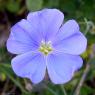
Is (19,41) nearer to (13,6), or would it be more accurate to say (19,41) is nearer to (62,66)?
(62,66)

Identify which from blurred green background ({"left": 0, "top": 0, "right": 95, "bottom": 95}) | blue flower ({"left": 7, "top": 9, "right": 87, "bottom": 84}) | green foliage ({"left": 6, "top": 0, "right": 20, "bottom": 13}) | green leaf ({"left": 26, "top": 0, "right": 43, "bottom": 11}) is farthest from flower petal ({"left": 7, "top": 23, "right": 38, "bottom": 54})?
green foliage ({"left": 6, "top": 0, "right": 20, "bottom": 13})

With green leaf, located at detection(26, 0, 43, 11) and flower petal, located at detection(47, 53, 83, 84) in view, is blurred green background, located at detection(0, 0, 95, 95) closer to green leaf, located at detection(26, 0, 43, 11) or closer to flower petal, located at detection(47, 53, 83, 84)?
green leaf, located at detection(26, 0, 43, 11)

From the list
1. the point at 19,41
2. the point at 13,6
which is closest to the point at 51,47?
the point at 19,41

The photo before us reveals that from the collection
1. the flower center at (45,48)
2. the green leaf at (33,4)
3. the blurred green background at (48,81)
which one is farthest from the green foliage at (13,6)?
the flower center at (45,48)

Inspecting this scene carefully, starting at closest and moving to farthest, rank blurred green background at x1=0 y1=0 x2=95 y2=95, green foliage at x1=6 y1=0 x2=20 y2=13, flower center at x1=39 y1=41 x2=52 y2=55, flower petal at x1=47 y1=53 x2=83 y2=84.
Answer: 1. flower petal at x1=47 y1=53 x2=83 y2=84
2. flower center at x1=39 y1=41 x2=52 y2=55
3. blurred green background at x1=0 y1=0 x2=95 y2=95
4. green foliage at x1=6 y1=0 x2=20 y2=13

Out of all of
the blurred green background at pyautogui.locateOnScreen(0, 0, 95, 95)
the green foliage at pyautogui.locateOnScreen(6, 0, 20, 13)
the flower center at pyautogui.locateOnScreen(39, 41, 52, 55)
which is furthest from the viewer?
the green foliage at pyautogui.locateOnScreen(6, 0, 20, 13)
